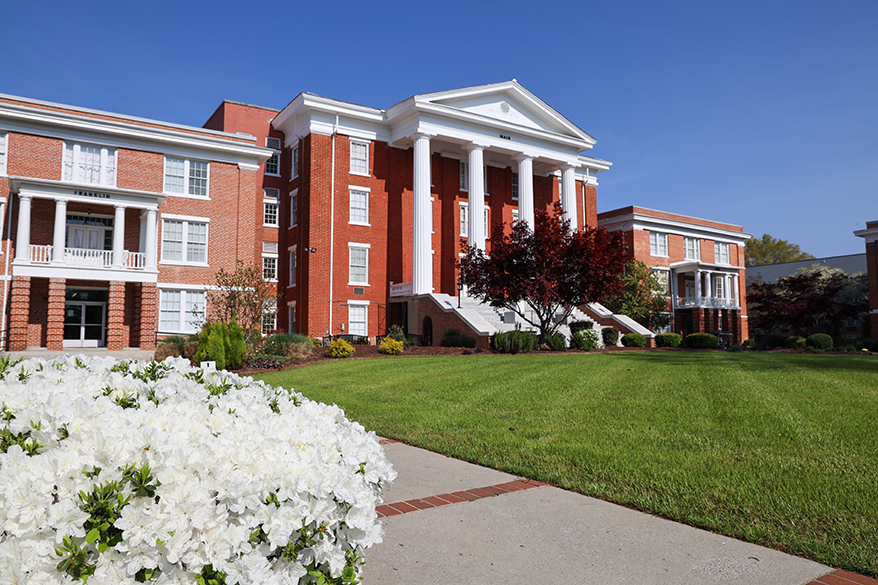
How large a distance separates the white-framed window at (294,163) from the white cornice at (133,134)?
2912 millimetres

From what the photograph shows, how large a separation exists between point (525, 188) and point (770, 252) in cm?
5562

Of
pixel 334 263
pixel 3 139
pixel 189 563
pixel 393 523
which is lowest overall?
pixel 393 523

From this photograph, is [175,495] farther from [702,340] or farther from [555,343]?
[702,340]

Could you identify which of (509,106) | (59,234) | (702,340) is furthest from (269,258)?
(702,340)

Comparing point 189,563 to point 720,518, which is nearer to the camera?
point 189,563

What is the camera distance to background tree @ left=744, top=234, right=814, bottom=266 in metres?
75.2

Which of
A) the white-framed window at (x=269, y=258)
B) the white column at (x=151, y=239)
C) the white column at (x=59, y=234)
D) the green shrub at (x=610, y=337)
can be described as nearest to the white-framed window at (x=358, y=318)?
the white-framed window at (x=269, y=258)

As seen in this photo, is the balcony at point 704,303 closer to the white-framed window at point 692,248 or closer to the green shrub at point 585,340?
the white-framed window at point 692,248

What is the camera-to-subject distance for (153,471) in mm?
2135

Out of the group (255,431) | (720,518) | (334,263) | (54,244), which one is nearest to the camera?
(255,431)

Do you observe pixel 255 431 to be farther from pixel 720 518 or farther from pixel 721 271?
pixel 721 271

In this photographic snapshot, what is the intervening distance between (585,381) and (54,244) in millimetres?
23643

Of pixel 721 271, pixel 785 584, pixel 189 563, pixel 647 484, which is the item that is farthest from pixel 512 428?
pixel 721 271

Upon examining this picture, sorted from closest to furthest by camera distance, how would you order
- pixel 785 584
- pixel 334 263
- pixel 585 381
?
pixel 785 584 < pixel 585 381 < pixel 334 263
